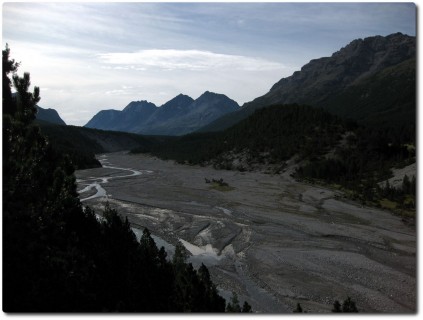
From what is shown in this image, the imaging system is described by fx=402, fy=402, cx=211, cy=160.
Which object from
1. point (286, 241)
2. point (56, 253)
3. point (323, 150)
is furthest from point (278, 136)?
point (56, 253)

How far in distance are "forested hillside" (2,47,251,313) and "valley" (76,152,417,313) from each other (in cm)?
889

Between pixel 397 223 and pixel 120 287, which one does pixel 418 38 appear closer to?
pixel 120 287

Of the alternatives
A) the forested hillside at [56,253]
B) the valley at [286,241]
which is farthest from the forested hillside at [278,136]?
the forested hillside at [56,253]

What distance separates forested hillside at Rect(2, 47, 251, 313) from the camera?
13.7m

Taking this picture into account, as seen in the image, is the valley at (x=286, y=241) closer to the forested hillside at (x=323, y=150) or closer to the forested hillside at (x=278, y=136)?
the forested hillside at (x=323, y=150)

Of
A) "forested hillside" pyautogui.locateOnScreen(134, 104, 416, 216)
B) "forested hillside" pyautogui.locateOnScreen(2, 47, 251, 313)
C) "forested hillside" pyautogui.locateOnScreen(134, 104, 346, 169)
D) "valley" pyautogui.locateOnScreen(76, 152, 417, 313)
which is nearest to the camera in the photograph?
"forested hillside" pyautogui.locateOnScreen(2, 47, 251, 313)

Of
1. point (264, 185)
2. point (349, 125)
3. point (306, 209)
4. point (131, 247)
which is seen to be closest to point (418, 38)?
point (131, 247)

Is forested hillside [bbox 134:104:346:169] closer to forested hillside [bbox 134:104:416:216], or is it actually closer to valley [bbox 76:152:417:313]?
forested hillside [bbox 134:104:416:216]

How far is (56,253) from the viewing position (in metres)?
15.1

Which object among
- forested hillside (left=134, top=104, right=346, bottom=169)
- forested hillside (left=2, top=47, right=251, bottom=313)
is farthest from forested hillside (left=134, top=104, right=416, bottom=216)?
forested hillside (left=2, top=47, right=251, bottom=313)

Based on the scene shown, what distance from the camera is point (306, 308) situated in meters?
25.8

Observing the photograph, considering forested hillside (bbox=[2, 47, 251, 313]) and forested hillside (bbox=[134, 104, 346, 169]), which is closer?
forested hillside (bbox=[2, 47, 251, 313])

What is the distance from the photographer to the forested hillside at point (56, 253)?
13730mm

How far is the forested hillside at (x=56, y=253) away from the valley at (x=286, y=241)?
889 cm
